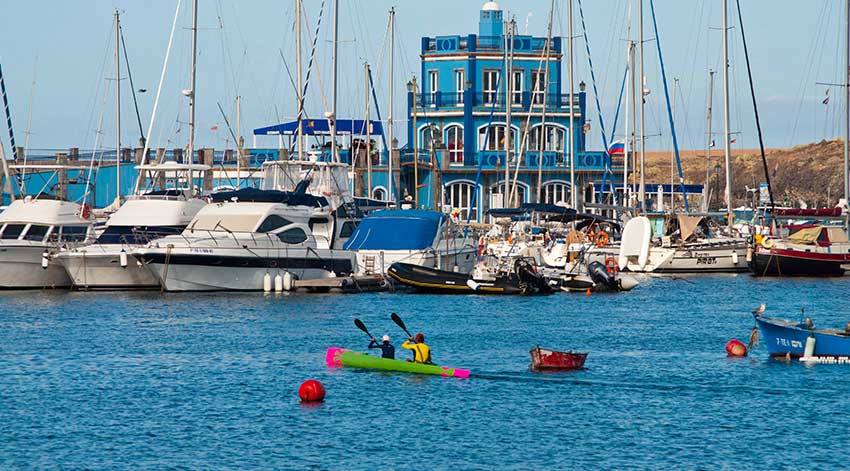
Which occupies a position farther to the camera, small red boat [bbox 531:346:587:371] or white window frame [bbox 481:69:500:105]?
white window frame [bbox 481:69:500:105]

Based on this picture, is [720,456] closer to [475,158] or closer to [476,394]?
[476,394]

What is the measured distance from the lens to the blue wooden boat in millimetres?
36281

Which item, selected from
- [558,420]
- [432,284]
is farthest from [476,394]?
[432,284]

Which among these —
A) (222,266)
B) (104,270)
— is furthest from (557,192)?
(104,270)

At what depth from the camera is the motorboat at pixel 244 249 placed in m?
51.8

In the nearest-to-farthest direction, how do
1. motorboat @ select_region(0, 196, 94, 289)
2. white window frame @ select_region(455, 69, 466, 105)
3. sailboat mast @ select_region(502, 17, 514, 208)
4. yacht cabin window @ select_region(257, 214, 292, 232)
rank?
yacht cabin window @ select_region(257, 214, 292, 232) → motorboat @ select_region(0, 196, 94, 289) → sailboat mast @ select_region(502, 17, 514, 208) → white window frame @ select_region(455, 69, 466, 105)

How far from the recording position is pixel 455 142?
90.4m

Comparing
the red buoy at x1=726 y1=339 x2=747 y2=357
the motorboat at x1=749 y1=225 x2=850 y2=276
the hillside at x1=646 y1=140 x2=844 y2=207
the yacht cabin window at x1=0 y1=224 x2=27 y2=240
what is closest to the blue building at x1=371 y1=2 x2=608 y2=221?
the motorboat at x1=749 y1=225 x2=850 y2=276

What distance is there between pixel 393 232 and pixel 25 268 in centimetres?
1497

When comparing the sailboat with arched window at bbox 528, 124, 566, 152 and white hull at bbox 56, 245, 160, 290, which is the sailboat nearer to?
arched window at bbox 528, 124, 566, 152

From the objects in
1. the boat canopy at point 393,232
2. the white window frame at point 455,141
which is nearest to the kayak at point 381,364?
the boat canopy at point 393,232

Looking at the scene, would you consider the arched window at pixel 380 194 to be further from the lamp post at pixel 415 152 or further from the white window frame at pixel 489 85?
the white window frame at pixel 489 85

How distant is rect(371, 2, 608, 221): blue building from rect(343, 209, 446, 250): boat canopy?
95.3ft

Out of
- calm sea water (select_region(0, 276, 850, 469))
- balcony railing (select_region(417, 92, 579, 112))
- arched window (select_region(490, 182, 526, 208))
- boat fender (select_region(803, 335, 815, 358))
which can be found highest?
balcony railing (select_region(417, 92, 579, 112))
